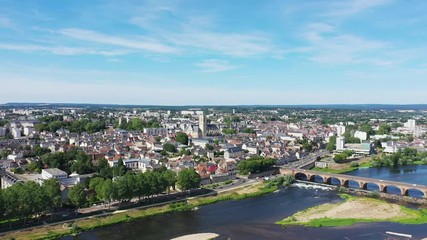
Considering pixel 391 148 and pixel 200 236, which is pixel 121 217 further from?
pixel 391 148

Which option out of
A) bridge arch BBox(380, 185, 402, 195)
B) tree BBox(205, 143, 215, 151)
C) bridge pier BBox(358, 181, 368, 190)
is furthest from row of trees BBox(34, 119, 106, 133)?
bridge arch BBox(380, 185, 402, 195)

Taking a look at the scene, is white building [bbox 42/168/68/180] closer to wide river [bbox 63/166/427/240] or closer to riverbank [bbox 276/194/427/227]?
wide river [bbox 63/166/427/240]

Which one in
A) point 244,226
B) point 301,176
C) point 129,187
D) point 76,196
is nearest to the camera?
point 244,226

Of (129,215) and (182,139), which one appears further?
(182,139)

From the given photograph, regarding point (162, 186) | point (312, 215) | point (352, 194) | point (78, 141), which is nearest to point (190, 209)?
point (162, 186)

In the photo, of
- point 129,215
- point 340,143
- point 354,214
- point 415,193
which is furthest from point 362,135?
point 129,215
